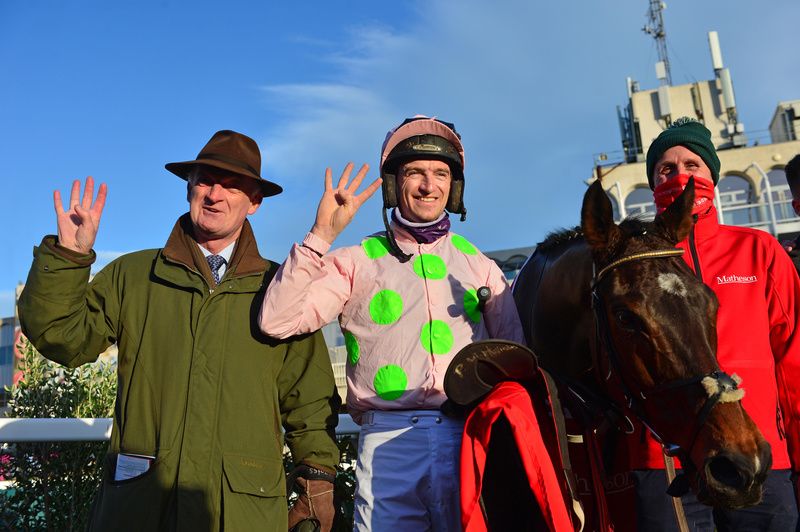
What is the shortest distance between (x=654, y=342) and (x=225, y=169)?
1.85 meters

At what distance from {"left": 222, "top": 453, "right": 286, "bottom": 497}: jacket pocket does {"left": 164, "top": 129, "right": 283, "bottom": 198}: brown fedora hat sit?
118 cm

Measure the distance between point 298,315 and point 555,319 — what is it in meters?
1.08

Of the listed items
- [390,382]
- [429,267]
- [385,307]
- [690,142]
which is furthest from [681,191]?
[390,382]

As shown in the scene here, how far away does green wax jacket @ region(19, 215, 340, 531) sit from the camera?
8.29 feet

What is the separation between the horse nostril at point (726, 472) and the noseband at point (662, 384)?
0.10 meters

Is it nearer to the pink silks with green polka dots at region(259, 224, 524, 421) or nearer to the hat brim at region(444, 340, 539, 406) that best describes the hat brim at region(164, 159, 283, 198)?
the pink silks with green polka dots at region(259, 224, 524, 421)

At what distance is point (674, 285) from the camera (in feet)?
7.83

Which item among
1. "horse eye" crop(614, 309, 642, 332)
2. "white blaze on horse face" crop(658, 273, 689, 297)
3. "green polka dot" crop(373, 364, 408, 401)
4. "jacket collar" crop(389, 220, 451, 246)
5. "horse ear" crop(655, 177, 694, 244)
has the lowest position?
"green polka dot" crop(373, 364, 408, 401)

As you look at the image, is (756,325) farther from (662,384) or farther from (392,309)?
(392,309)

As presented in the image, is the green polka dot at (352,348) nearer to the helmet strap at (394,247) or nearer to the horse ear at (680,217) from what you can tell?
the helmet strap at (394,247)

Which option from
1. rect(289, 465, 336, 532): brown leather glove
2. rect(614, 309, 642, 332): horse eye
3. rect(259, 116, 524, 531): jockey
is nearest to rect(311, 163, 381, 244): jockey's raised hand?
rect(259, 116, 524, 531): jockey

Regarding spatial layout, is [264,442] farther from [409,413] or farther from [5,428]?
[5,428]

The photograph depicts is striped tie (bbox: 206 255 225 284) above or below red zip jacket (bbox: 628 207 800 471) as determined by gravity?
above

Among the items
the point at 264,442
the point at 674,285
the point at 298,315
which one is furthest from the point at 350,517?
the point at 674,285
